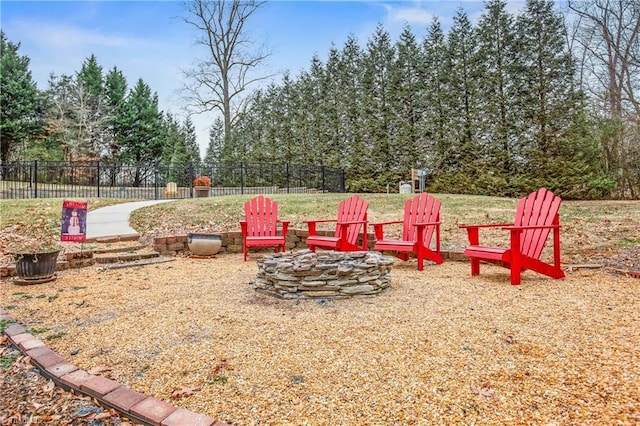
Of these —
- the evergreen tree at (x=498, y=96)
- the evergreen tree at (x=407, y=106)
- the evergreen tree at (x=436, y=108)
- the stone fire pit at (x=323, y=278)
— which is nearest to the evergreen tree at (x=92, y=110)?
the evergreen tree at (x=407, y=106)

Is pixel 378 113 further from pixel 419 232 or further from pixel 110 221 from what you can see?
pixel 419 232

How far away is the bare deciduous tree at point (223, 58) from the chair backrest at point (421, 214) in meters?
14.2

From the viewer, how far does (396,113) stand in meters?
13.1

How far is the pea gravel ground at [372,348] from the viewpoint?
1.52 meters

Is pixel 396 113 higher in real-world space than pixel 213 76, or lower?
lower

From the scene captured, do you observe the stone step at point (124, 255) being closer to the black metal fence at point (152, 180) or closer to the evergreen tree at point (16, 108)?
the black metal fence at point (152, 180)

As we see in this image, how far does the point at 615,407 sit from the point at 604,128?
11.7 m

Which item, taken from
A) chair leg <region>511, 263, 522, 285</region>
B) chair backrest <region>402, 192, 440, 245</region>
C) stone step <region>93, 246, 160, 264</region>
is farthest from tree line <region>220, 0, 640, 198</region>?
stone step <region>93, 246, 160, 264</region>

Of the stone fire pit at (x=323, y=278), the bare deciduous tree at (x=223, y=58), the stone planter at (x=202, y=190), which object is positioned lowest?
the stone fire pit at (x=323, y=278)

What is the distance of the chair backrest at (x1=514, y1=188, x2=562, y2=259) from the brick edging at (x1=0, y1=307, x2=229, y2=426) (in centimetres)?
351

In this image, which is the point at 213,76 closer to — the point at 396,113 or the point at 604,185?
the point at 396,113

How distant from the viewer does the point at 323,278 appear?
321 centimetres

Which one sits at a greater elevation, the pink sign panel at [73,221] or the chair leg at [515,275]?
the pink sign panel at [73,221]

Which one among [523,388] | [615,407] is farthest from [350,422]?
[615,407]
